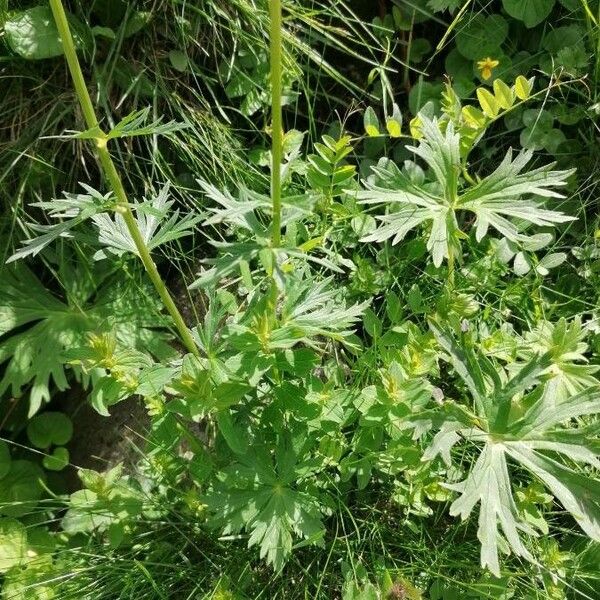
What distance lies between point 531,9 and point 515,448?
105 centimetres

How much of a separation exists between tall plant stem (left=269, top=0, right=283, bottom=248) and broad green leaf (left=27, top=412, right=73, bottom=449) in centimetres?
100

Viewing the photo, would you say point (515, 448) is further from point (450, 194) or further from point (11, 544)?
point (11, 544)

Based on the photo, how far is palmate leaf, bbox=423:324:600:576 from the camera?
3.68 ft

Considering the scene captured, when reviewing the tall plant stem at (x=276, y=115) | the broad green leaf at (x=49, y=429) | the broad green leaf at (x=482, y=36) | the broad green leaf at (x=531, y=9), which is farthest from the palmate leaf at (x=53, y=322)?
the broad green leaf at (x=531, y=9)

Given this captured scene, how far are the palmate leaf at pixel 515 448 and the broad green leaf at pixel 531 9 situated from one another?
2.90 ft

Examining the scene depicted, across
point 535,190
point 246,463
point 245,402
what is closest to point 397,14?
point 535,190

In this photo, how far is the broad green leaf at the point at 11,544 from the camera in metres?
1.59

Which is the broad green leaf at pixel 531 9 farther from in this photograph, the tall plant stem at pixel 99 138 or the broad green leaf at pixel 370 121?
the tall plant stem at pixel 99 138

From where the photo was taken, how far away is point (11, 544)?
5.32 feet

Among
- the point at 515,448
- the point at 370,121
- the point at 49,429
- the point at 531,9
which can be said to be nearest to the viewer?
the point at 515,448

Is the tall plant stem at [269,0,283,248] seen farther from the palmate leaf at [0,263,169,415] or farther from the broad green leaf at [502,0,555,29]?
the broad green leaf at [502,0,555,29]

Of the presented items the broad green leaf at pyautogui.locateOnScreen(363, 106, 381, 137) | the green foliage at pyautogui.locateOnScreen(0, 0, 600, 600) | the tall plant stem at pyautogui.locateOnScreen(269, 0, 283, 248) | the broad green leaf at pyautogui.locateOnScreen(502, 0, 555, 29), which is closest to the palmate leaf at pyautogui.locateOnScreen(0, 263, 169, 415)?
the green foliage at pyautogui.locateOnScreen(0, 0, 600, 600)

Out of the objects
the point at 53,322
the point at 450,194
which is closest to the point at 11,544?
the point at 53,322

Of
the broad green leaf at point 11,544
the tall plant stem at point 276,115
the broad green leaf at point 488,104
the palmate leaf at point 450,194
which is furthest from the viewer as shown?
the broad green leaf at point 11,544
